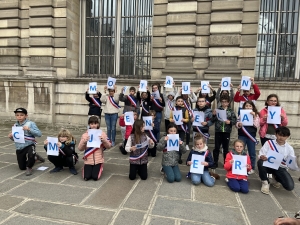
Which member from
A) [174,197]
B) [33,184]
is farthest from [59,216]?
[174,197]

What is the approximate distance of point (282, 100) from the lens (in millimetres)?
7969

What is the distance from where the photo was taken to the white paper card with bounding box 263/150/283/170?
169 inches

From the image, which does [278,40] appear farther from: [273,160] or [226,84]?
[273,160]

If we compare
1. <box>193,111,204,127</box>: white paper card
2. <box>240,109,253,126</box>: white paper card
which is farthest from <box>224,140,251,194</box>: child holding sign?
<box>193,111,204,127</box>: white paper card

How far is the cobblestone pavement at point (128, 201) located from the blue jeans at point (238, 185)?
9cm

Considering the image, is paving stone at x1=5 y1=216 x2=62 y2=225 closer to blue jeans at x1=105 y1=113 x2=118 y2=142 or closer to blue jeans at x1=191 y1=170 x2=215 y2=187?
blue jeans at x1=191 y1=170 x2=215 y2=187

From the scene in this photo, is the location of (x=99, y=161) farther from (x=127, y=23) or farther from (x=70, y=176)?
(x=127, y=23)

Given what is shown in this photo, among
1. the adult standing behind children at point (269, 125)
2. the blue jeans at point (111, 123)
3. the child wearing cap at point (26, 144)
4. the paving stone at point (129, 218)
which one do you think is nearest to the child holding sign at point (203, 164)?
the adult standing behind children at point (269, 125)

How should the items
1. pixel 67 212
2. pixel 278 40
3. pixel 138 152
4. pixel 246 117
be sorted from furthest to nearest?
1. pixel 278 40
2. pixel 246 117
3. pixel 138 152
4. pixel 67 212

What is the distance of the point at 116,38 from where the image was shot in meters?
10.0

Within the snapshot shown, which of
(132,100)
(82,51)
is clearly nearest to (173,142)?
(132,100)

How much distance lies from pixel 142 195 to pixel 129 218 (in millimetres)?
751

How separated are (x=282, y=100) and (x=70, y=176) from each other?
22.2 ft

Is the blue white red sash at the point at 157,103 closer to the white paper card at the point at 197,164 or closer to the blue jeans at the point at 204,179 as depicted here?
the white paper card at the point at 197,164
